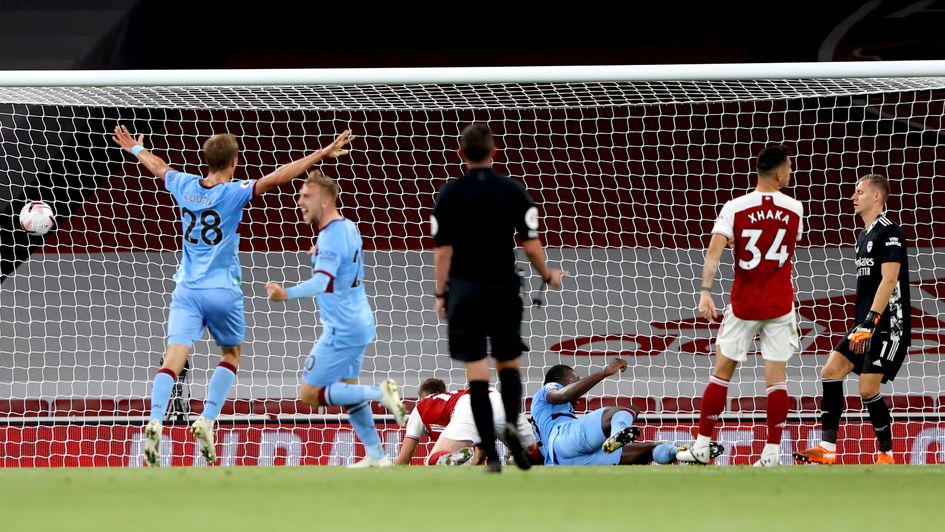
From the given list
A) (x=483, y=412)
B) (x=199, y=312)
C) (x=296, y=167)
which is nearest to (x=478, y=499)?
(x=483, y=412)

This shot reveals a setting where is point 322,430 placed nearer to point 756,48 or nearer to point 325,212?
point 325,212

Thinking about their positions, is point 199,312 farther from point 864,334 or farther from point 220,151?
point 864,334

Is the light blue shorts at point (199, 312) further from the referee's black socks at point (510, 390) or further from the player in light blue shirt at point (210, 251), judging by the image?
the referee's black socks at point (510, 390)

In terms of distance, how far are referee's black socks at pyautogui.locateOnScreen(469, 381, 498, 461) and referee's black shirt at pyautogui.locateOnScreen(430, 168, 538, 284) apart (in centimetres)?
47

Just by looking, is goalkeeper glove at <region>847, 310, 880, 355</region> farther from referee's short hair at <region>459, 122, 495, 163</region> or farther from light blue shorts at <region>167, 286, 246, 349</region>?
light blue shorts at <region>167, 286, 246, 349</region>

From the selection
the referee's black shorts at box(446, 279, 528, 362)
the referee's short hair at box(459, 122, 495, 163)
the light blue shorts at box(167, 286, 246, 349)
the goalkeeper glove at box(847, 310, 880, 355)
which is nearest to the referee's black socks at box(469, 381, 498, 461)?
the referee's black shorts at box(446, 279, 528, 362)

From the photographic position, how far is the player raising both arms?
21.0 ft

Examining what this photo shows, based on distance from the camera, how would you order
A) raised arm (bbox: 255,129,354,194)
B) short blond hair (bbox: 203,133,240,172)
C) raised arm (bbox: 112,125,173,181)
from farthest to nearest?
raised arm (bbox: 112,125,173,181) → short blond hair (bbox: 203,133,240,172) → raised arm (bbox: 255,129,354,194)

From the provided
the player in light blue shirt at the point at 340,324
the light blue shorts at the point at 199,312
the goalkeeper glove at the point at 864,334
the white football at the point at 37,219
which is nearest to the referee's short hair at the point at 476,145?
the player in light blue shirt at the point at 340,324

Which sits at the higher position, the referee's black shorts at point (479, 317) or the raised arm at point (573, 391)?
the referee's black shorts at point (479, 317)

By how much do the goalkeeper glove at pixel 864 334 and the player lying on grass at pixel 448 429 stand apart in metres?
2.21

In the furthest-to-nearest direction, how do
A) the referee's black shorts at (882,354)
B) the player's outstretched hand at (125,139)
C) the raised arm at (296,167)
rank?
1. the referee's black shorts at (882,354)
2. the player's outstretched hand at (125,139)
3. the raised arm at (296,167)

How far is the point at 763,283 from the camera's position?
6.41 m

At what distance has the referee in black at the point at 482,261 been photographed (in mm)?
5379
